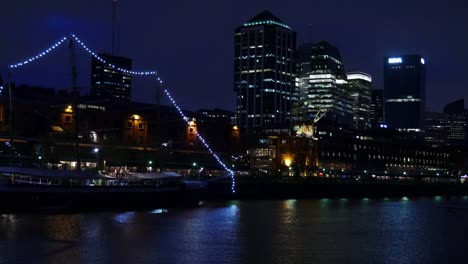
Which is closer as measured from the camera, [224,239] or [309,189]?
[224,239]

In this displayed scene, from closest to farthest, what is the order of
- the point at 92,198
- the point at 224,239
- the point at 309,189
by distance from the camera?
the point at 224,239 < the point at 92,198 < the point at 309,189

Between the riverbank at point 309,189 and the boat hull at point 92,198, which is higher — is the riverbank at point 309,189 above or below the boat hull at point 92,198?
below

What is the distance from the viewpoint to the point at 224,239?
51.5m

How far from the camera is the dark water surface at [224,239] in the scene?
4166 centimetres

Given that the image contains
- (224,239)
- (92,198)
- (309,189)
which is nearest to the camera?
(224,239)

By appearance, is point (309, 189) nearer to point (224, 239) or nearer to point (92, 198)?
point (92, 198)

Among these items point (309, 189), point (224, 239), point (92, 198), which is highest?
point (92, 198)

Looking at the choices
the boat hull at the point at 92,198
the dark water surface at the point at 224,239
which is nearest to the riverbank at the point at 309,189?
the boat hull at the point at 92,198

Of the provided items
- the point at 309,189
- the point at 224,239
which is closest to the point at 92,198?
the point at 224,239

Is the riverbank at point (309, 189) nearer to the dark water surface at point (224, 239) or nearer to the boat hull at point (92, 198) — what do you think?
the boat hull at point (92, 198)

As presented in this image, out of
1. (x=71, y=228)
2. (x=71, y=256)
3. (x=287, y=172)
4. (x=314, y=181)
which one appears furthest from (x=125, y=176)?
(x=287, y=172)

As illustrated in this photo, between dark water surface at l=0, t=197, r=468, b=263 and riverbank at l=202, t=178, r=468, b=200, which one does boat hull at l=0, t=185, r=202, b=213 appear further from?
riverbank at l=202, t=178, r=468, b=200

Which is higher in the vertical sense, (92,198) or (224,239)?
(92,198)

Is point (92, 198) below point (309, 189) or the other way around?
the other way around
